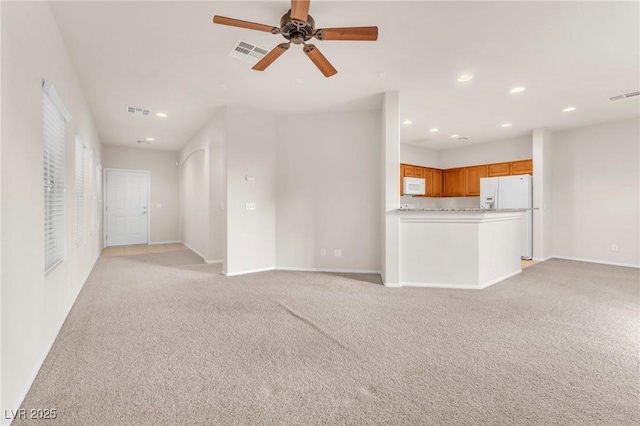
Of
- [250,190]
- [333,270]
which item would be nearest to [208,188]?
[250,190]

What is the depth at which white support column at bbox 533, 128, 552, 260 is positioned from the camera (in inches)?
242

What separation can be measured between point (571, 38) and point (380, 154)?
2602 millimetres

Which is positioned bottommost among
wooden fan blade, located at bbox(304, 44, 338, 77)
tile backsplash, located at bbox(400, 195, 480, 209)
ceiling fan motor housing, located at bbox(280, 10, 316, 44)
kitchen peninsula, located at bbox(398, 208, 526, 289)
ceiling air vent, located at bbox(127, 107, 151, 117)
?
kitchen peninsula, located at bbox(398, 208, 526, 289)

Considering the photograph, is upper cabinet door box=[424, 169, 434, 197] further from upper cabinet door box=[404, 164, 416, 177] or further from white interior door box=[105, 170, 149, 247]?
white interior door box=[105, 170, 149, 247]

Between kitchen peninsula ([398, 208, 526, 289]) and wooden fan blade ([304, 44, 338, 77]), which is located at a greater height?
wooden fan blade ([304, 44, 338, 77])

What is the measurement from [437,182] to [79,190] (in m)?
8.14

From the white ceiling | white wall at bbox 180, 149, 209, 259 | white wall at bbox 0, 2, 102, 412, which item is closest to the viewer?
white wall at bbox 0, 2, 102, 412

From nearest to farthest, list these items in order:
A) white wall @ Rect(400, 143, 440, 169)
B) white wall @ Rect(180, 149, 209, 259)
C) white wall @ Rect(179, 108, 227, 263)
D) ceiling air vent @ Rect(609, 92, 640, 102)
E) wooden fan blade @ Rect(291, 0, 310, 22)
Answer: wooden fan blade @ Rect(291, 0, 310, 22) → ceiling air vent @ Rect(609, 92, 640, 102) → white wall @ Rect(179, 108, 227, 263) → white wall @ Rect(180, 149, 209, 259) → white wall @ Rect(400, 143, 440, 169)

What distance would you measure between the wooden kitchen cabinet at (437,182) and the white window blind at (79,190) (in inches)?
312

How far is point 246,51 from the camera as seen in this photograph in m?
3.07

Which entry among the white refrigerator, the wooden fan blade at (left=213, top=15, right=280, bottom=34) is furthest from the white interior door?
the white refrigerator

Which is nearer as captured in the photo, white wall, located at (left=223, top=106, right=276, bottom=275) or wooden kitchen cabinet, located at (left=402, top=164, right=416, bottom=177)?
white wall, located at (left=223, top=106, right=276, bottom=275)

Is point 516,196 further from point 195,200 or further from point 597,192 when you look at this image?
point 195,200

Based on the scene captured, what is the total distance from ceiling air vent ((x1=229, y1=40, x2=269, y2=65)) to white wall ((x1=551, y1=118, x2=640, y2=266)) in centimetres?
678
